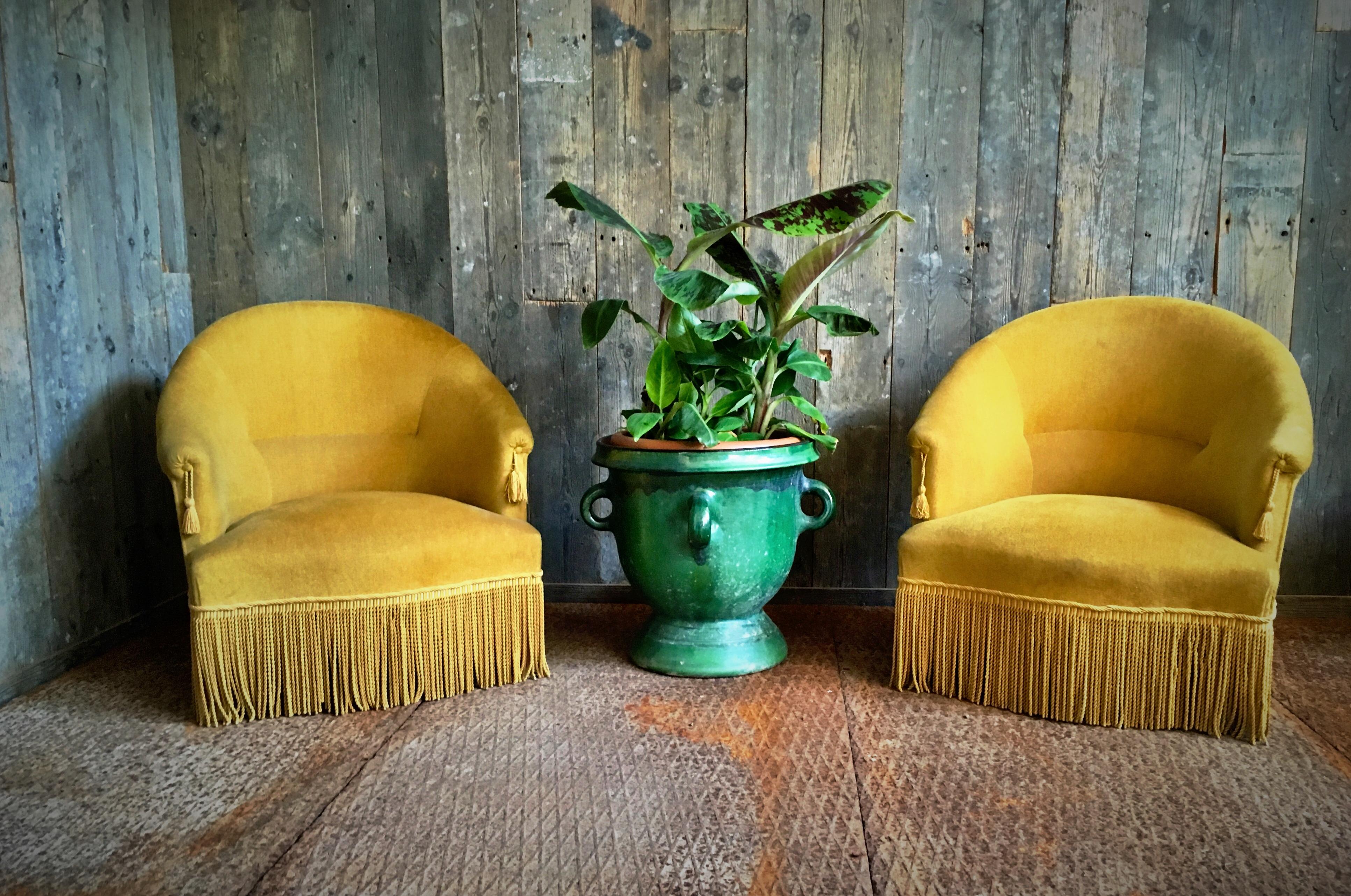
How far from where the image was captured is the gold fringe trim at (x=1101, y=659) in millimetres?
1702

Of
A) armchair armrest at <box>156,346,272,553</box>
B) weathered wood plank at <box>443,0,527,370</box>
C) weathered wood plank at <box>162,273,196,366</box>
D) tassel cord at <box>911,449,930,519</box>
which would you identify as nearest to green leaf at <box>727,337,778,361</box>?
tassel cord at <box>911,449,930,519</box>

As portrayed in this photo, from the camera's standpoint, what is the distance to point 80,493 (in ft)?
7.19

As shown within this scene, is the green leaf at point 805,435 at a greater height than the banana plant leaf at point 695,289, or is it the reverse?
the banana plant leaf at point 695,289

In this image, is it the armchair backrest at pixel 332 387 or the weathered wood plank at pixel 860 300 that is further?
the weathered wood plank at pixel 860 300

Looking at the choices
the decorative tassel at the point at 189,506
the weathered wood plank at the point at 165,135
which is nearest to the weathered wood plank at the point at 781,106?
the decorative tassel at the point at 189,506

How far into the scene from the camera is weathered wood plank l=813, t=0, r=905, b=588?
2.43m

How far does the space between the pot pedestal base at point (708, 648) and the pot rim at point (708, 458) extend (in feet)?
1.32

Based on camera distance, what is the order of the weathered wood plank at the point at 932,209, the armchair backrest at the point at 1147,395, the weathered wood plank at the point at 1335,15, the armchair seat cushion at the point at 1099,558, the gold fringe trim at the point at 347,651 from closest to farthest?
the armchair seat cushion at the point at 1099,558 → the gold fringe trim at the point at 347,651 → the armchair backrest at the point at 1147,395 → the weathered wood plank at the point at 1335,15 → the weathered wood plank at the point at 932,209

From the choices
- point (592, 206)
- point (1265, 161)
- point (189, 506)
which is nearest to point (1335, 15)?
point (1265, 161)

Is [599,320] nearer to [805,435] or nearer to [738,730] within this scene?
[805,435]

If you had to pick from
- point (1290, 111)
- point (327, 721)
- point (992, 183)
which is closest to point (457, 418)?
point (327, 721)

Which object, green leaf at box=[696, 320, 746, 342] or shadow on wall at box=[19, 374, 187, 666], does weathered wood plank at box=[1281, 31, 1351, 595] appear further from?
shadow on wall at box=[19, 374, 187, 666]

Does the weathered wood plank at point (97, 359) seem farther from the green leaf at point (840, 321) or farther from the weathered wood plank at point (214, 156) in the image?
the green leaf at point (840, 321)

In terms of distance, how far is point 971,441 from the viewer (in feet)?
6.73
